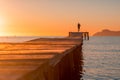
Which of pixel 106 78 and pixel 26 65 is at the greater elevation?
pixel 26 65

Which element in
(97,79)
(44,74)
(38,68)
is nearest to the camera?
(38,68)

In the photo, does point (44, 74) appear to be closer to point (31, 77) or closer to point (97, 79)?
point (31, 77)

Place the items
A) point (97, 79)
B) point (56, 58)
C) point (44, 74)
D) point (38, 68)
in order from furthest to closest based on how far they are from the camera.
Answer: point (97, 79)
point (56, 58)
point (44, 74)
point (38, 68)

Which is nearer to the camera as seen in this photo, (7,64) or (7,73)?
(7,73)

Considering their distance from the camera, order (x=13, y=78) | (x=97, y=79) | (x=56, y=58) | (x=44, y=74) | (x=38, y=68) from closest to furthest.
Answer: (x=13, y=78) < (x=38, y=68) < (x=44, y=74) < (x=56, y=58) < (x=97, y=79)

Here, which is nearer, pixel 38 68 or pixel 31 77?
pixel 31 77

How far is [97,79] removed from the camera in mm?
30797

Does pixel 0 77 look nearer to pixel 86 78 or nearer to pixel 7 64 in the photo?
pixel 7 64

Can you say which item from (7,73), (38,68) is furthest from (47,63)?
(7,73)

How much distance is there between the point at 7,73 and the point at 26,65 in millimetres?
1609

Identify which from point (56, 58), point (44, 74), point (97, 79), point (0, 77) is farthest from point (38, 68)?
point (97, 79)

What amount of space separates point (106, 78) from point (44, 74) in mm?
23376

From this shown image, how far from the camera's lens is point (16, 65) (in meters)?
9.18

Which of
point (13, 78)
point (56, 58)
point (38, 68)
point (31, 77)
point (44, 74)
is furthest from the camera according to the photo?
point (56, 58)
